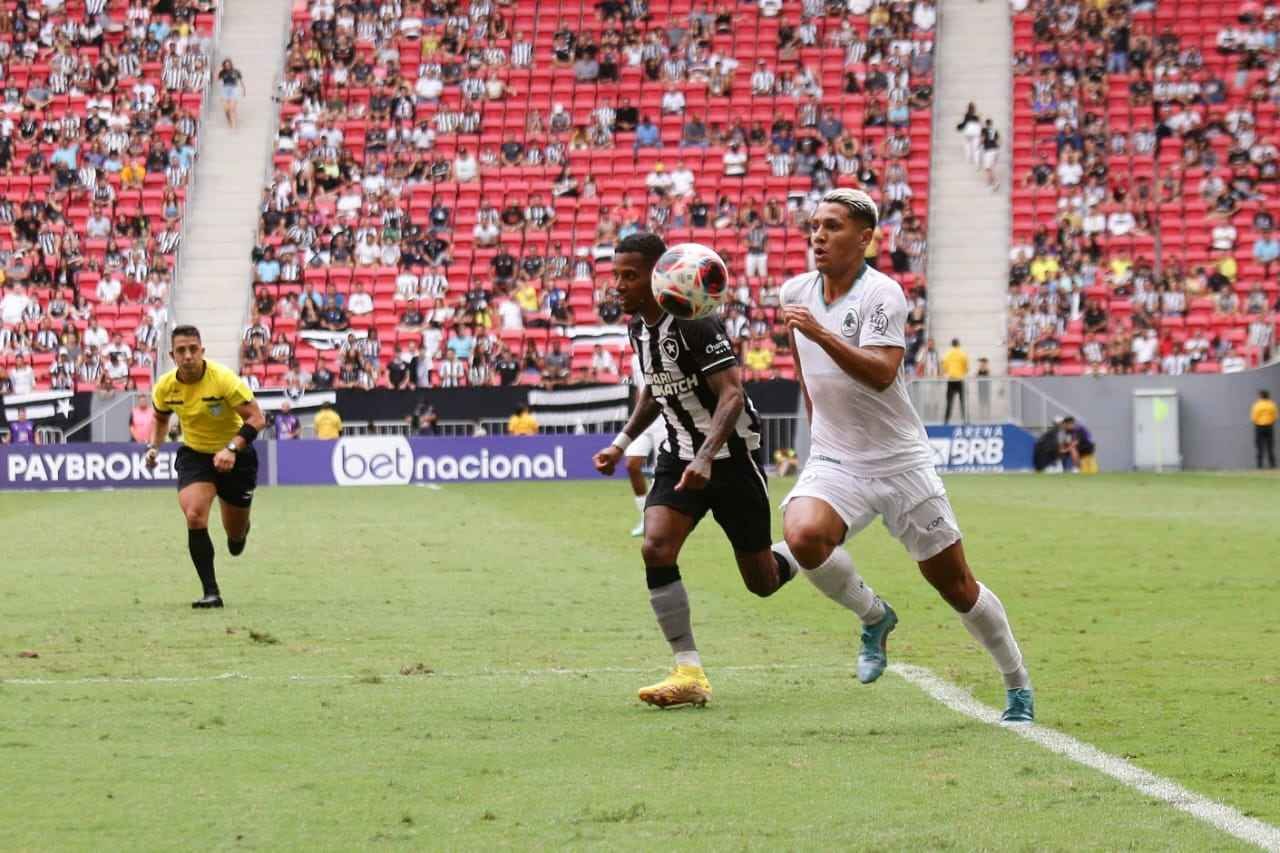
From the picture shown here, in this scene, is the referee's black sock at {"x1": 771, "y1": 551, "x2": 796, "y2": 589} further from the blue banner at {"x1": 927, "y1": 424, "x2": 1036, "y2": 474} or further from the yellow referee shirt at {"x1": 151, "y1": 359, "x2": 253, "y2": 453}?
the blue banner at {"x1": 927, "y1": 424, "x2": 1036, "y2": 474}

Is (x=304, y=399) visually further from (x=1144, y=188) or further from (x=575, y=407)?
(x=1144, y=188)

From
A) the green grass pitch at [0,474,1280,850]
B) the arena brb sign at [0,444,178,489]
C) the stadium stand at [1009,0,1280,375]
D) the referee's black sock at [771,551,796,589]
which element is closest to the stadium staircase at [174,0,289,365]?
the arena brb sign at [0,444,178,489]

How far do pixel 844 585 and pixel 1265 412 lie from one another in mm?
29131

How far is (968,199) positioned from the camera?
41.9 meters

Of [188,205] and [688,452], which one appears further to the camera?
[188,205]

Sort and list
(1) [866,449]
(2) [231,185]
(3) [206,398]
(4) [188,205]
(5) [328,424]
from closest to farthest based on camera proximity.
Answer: (1) [866,449]
(3) [206,398]
(5) [328,424]
(4) [188,205]
(2) [231,185]

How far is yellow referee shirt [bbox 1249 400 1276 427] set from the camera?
3559cm

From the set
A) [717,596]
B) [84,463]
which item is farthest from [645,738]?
[84,463]

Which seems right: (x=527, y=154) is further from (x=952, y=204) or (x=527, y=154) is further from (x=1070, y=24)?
(x=1070, y=24)

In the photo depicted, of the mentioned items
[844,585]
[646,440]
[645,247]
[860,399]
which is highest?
[645,247]

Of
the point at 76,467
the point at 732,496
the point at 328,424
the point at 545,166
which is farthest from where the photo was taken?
the point at 545,166

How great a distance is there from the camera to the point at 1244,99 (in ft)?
137

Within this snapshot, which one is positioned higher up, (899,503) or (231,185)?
(231,185)

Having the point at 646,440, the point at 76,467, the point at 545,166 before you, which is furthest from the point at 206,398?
the point at 545,166
